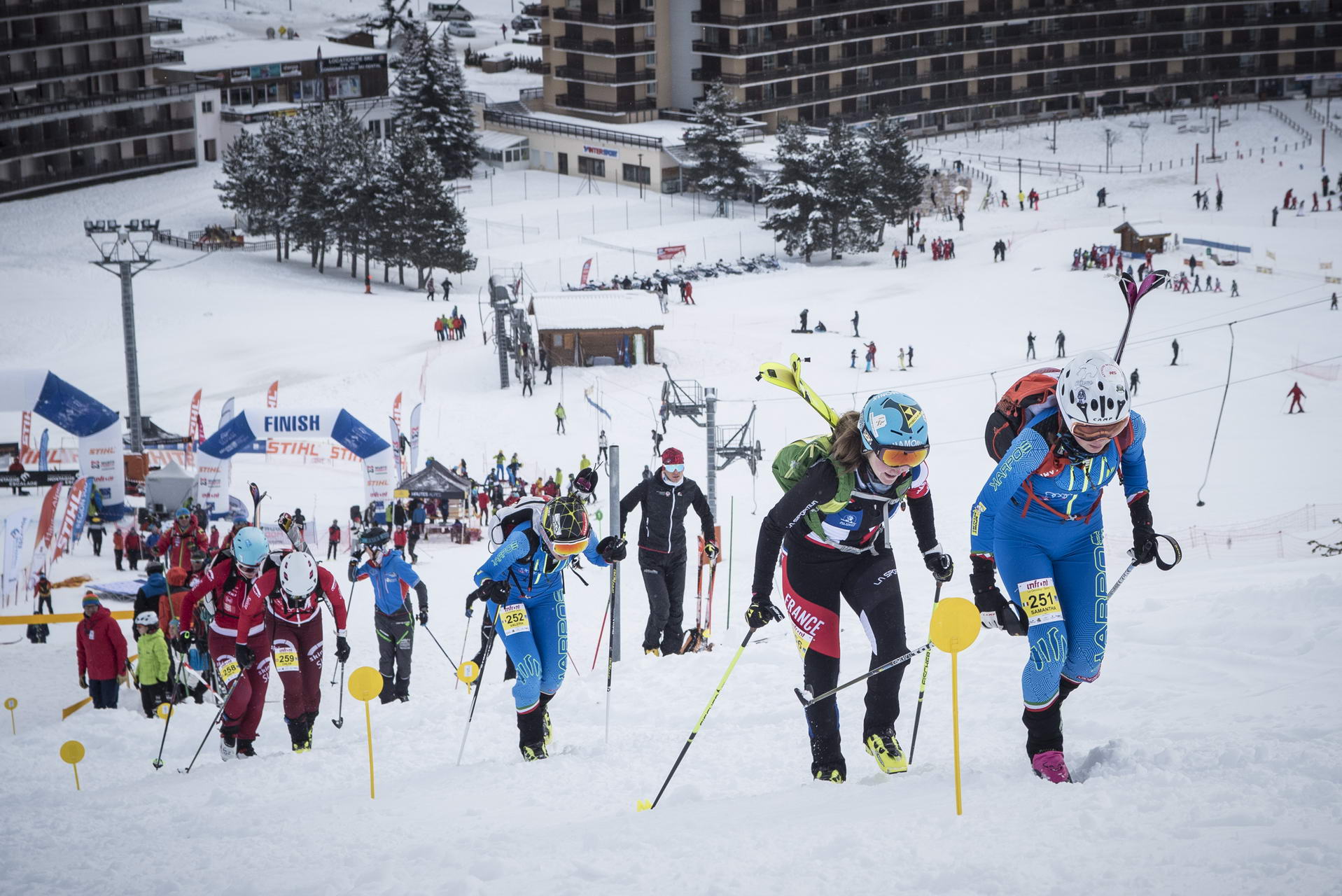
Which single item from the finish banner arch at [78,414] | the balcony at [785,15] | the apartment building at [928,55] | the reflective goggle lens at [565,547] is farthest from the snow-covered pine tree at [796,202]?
the reflective goggle lens at [565,547]

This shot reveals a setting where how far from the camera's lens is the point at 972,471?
27.5 m

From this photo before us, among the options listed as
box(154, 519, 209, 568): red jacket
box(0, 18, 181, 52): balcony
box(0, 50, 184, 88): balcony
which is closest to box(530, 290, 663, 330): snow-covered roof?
box(154, 519, 209, 568): red jacket

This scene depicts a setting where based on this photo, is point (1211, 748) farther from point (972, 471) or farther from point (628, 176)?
point (628, 176)

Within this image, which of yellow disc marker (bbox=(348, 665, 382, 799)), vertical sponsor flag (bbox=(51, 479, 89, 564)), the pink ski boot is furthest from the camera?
vertical sponsor flag (bbox=(51, 479, 89, 564))

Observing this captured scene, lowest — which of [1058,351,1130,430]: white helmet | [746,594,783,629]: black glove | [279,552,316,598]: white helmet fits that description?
[279,552,316,598]: white helmet

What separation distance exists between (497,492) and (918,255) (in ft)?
114

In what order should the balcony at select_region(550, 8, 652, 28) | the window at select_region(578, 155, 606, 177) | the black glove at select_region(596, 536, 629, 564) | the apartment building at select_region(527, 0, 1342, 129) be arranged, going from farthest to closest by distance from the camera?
the apartment building at select_region(527, 0, 1342, 129) < the balcony at select_region(550, 8, 652, 28) < the window at select_region(578, 155, 606, 177) < the black glove at select_region(596, 536, 629, 564)

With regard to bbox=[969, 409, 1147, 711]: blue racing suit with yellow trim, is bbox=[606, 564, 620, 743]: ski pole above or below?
below

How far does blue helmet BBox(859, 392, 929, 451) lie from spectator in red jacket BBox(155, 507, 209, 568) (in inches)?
480

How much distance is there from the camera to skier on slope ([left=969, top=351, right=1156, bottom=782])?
23.5 feet

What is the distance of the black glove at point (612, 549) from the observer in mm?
9922

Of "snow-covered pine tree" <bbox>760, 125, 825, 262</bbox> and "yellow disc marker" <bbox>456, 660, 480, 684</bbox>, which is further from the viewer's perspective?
"snow-covered pine tree" <bbox>760, 125, 825, 262</bbox>

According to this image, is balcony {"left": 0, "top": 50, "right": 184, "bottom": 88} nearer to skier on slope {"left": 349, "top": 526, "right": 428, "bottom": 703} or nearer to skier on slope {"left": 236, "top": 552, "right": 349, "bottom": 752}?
skier on slope {"left": 349, "top": 526, "right": 428, "bottom": 703}

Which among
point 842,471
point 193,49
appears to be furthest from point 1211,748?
point 193,49
